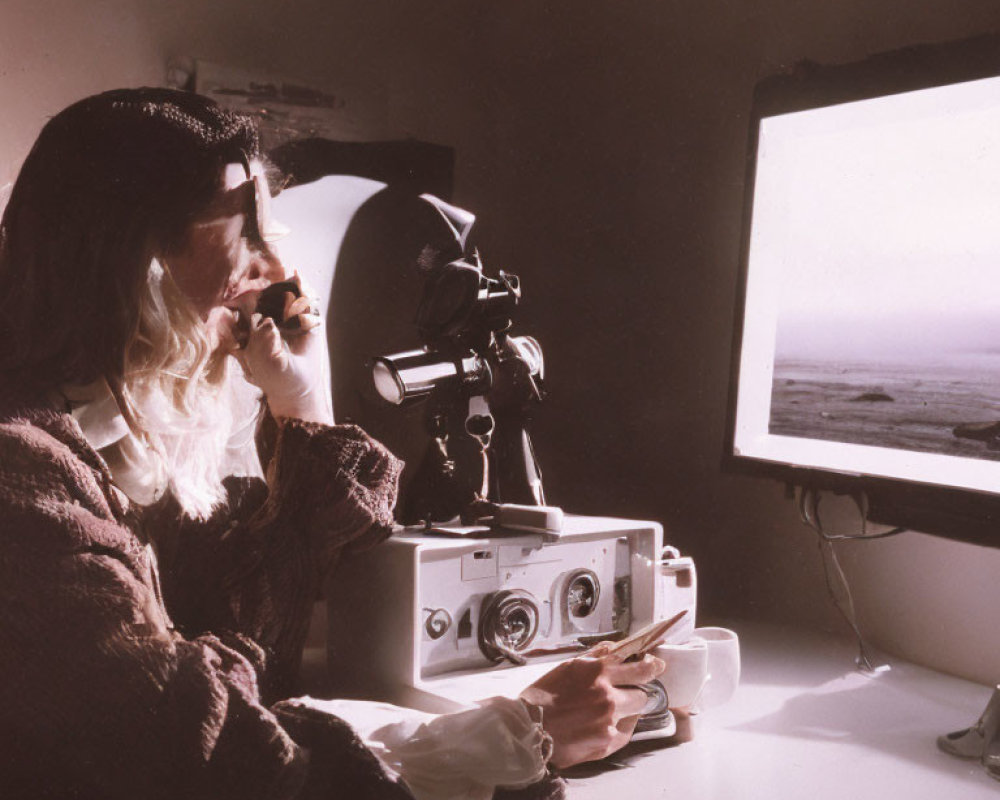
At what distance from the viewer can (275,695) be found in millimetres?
1030

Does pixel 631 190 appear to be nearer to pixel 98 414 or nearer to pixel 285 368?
pixel 285 368

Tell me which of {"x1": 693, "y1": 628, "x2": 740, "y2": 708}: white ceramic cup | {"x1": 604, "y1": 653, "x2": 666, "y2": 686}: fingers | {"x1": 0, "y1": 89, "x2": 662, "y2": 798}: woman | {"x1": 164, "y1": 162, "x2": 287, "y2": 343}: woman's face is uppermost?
{"x1": 164, "y1": 162, "x2": 287, "y2": 343}: woman's face

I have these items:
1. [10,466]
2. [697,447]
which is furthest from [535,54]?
[10,466]

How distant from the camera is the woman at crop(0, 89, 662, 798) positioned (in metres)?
0.65

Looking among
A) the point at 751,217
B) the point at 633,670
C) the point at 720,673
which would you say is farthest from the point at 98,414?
the point at 751,217

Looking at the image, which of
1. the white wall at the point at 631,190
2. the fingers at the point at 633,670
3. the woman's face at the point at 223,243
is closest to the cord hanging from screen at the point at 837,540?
the white wall at the point at 631,190

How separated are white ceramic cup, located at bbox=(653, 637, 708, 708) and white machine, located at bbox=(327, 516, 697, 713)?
2.9 inches

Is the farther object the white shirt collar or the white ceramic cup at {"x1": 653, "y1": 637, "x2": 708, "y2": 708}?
the white ceramic cup at {"x1": 653, "y1": 637, "x2": 708, "y2": 708}

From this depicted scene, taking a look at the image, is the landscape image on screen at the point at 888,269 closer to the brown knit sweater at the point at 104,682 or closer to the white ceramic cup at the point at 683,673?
the white ceramic cup at the point at 683,673

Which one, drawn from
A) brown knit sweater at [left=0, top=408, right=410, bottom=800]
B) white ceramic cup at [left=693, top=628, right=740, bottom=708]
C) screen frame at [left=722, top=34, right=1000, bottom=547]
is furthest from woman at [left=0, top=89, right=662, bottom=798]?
screen frame at [left=722, top=34, right=1000, bottom=547]

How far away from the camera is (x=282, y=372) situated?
3.54ft

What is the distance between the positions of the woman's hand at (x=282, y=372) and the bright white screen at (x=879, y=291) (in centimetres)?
55

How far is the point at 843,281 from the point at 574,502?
2.07 feet

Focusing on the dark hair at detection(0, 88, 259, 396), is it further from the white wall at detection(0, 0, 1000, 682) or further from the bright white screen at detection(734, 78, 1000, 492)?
the bright white screen at detection(734, 78, 1000, 492)
